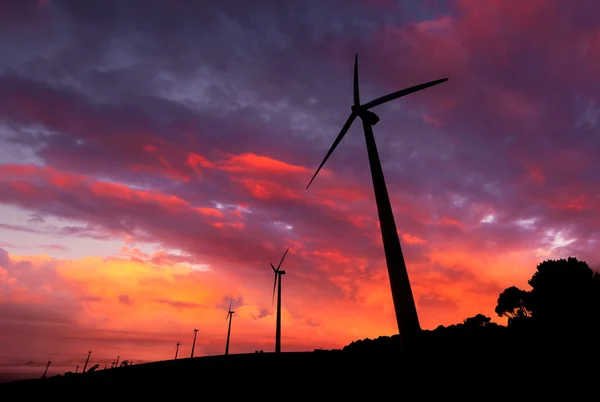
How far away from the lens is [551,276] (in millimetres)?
64188

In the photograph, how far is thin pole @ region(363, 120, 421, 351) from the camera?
20547 millimetres

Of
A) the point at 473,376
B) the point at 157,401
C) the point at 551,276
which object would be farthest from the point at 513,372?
the point at 551,276

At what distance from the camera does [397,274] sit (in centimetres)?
2169

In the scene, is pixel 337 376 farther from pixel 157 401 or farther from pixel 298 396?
→ pixel 157 401

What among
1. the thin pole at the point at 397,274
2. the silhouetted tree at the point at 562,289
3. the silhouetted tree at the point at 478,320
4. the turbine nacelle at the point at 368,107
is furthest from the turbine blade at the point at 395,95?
the silhouetted tree at the point at 478,320

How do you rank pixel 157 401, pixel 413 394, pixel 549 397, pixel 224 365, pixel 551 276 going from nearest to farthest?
1. pixel 549 397
2. pixel 413 394
3. pixel 157 401
4. pixel 224 365
5. pixel 551 276

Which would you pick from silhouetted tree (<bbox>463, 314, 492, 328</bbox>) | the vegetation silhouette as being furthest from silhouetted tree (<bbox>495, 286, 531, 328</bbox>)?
the vegetation silhouette

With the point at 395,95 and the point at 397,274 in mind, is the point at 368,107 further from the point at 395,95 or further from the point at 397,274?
the point at 397,274

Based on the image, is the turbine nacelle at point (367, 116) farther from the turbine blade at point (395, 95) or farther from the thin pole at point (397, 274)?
the thin pole at point (397, 274)

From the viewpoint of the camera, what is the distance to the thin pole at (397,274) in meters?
20.5

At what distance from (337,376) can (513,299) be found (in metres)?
78.2

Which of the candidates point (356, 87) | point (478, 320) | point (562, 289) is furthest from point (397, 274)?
point (478, 320)

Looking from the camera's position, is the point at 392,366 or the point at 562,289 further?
the point at 562,289

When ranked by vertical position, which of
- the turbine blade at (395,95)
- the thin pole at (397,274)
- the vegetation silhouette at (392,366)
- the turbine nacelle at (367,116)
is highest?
the turbine blade at (395,95)
